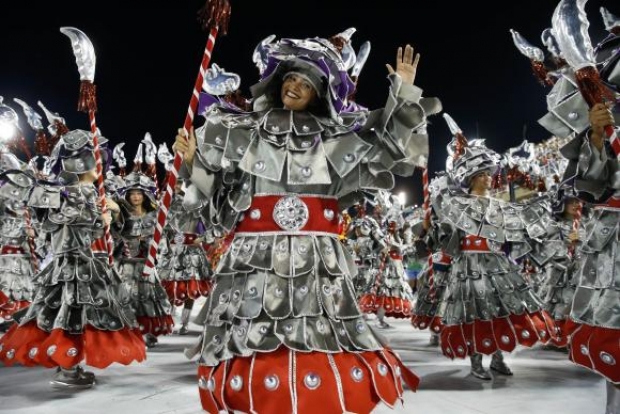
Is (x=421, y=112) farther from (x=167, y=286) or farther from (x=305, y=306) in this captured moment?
(x=167, y=286)

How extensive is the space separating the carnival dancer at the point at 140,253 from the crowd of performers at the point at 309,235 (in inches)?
43.5

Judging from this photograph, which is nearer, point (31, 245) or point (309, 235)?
point (309, 235)

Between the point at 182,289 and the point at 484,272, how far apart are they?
Result: 4.90 meters

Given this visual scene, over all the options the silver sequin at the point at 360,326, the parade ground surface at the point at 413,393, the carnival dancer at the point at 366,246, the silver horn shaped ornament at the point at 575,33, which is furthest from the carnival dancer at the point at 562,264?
the silver sequin at the point at 360,326

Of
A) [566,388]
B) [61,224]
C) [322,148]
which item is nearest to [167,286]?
[61,224]

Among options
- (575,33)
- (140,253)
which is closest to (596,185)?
(575,33)

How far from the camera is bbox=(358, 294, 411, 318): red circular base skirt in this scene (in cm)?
985

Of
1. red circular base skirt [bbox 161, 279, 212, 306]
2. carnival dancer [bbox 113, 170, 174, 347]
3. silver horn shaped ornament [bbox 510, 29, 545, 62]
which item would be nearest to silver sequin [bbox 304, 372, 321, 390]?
silver horn shaped ornament [bbox 510, 29, 545, 62]

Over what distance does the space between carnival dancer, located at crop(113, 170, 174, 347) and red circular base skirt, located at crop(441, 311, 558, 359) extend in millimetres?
3493

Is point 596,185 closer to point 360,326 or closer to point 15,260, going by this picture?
point 360,326

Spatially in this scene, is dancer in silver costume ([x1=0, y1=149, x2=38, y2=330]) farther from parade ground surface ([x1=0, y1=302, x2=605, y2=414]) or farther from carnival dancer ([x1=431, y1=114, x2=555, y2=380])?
carnival dancer ([x1=431, y1=114, x2=555, y2=380])

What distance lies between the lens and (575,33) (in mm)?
2793

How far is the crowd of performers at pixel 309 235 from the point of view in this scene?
240cm

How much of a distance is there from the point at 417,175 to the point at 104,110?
11076mm
